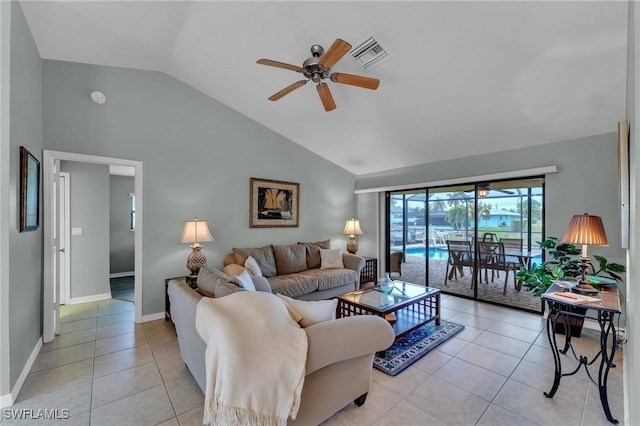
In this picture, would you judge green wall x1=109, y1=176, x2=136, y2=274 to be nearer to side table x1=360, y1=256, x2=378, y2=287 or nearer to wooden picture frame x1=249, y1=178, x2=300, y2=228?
wooden picture frame x1=249, y1=178, x2=300, y2=228

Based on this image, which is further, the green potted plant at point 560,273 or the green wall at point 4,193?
the green potted plant at point 560,273

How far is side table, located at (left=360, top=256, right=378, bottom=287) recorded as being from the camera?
17.7ft

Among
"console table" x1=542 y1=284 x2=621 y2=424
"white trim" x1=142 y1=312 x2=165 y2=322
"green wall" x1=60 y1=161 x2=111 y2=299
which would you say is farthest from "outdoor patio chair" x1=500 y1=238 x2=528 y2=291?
"green wall" x1=60 y1=161 x2=111 y2=299

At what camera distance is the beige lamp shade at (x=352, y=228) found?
568 centimetres

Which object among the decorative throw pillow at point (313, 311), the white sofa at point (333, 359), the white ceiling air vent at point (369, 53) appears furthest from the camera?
the white ceiling air vent at point (369, 53)

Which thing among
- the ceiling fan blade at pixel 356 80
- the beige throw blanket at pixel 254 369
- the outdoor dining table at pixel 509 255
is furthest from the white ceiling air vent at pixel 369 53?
the outdoor dining table at pixel 509 255

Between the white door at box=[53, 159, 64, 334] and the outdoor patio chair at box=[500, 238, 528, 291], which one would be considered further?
the outdoor patio chair at box=[500, 238, 528, 291]

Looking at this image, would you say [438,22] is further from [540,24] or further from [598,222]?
[598,222]

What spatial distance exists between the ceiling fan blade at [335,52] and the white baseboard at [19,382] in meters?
3.41

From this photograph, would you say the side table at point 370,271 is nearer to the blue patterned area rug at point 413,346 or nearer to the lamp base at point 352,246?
the lamp base at point 352,246

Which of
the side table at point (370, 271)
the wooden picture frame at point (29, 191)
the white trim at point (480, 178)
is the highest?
the white trim at point (480, 178)

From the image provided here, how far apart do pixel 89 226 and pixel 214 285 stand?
362 cm

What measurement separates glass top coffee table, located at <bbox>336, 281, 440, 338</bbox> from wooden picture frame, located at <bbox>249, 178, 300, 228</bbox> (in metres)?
2.05

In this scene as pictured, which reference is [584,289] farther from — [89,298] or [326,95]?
[89,298]
